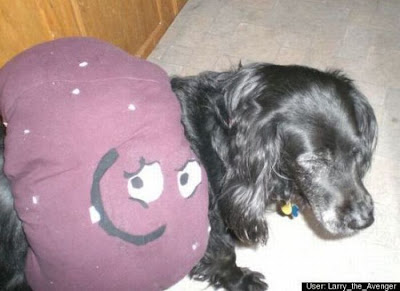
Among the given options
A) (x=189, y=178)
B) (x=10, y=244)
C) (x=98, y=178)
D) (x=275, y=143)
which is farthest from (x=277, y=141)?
(x=10, y=244)

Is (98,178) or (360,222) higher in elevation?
(98,178)

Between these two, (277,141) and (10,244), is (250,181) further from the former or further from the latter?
(10,244)

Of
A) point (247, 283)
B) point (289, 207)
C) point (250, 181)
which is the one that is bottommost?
point (247, 283)

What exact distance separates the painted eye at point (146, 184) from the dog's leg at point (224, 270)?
2.12 ft

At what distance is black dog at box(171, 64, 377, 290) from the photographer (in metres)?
1.33

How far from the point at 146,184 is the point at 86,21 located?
1.43 metres

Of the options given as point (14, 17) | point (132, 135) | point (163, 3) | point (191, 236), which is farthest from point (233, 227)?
point (163, 3)

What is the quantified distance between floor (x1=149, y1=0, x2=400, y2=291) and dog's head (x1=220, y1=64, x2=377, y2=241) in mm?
426

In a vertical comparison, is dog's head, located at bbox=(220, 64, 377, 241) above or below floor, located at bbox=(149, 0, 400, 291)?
above

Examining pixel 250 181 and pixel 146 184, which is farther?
pixel 250 181

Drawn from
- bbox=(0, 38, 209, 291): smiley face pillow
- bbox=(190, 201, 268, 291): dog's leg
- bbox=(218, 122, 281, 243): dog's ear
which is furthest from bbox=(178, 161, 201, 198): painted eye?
bbox=(190, 201, 268, 291): dog's leg

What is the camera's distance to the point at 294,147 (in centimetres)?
136

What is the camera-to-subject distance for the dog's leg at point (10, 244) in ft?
3.73

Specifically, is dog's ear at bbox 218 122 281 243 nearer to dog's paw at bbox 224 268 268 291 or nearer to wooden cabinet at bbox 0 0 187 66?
dog's paw at bbox 224 268 268 291
